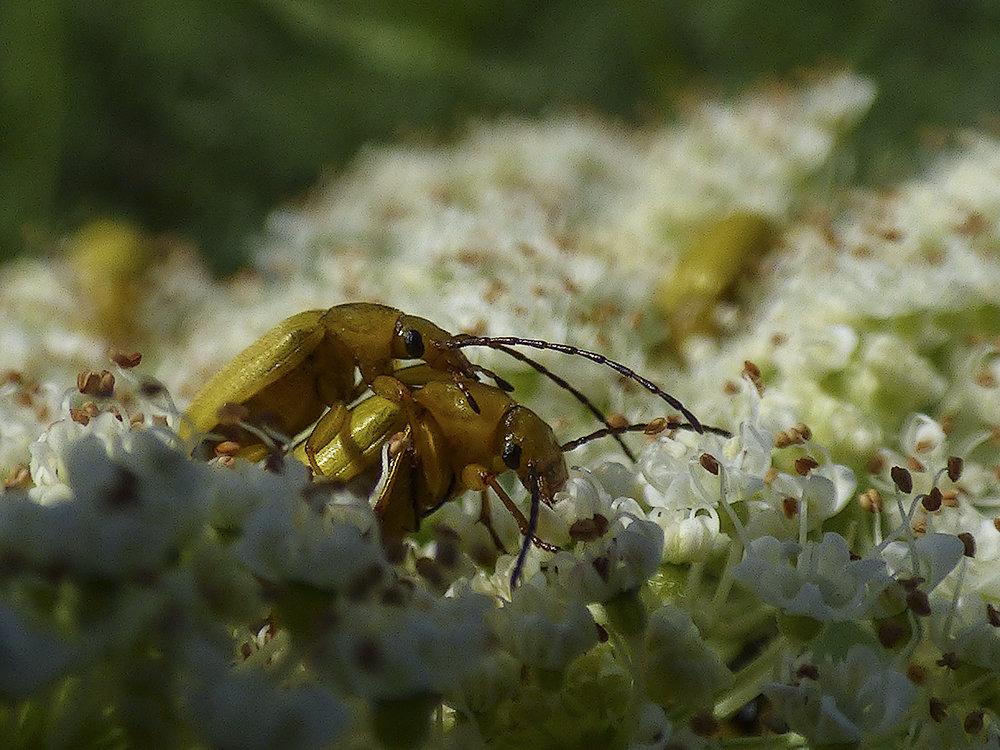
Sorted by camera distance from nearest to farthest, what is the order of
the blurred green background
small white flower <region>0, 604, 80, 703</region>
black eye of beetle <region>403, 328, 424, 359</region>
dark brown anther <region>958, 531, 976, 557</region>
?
small white flower <region>0, 604, 80, 703</region> < dark brown anther <region>958, 531, 976, 557</region> < black eye of beetle <region>403, 328, 424, 359</region> < the blurred green background

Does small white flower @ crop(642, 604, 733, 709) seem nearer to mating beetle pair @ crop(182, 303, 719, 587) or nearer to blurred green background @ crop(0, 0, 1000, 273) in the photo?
mating beetle pair @ crop(182, 303, 719, 587)

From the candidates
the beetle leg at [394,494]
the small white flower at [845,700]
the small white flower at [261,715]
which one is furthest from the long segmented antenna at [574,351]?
the small white flower at [261,715]

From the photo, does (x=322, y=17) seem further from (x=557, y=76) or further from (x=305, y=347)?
(x=305, y=347)

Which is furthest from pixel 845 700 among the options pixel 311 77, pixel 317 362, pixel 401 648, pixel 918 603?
pixel 311 77

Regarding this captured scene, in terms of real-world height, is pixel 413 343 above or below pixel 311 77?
below

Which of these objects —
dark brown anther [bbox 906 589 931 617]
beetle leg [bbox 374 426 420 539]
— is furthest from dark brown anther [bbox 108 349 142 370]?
dark brown anther [bbox 906 589 931 617]

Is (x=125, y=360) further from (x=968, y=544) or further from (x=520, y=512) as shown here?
(x=968, y=544)
